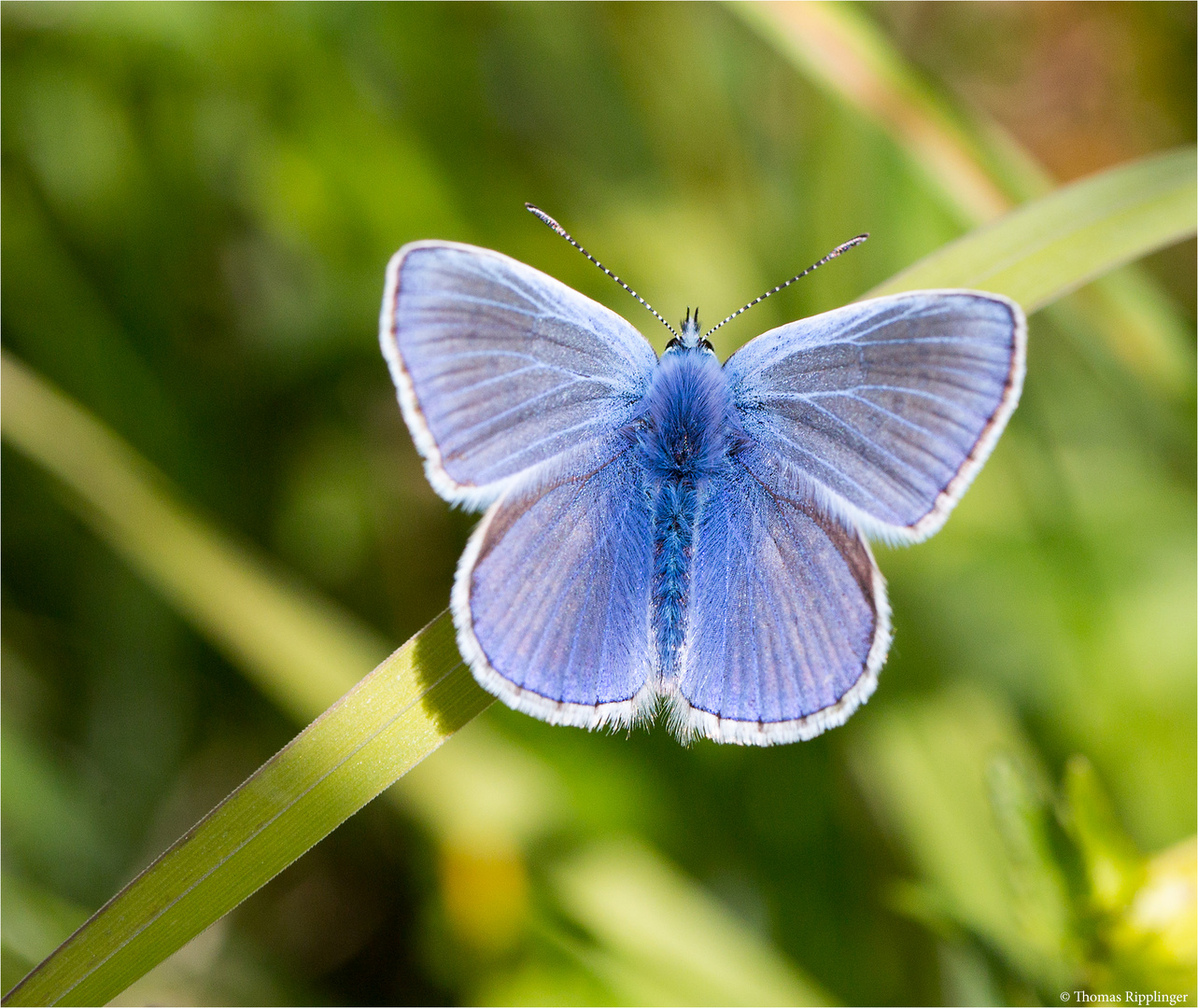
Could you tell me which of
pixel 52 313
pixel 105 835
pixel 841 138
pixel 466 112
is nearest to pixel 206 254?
pixel 52 313

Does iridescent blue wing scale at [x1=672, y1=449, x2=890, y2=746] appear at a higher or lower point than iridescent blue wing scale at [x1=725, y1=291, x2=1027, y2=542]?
lower

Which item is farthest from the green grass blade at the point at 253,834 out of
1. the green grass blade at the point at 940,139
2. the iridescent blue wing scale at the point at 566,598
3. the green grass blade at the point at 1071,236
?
the green grass blade at the point at 940,139

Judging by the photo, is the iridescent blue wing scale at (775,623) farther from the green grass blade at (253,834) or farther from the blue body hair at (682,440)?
the green grass blade at (253,834)

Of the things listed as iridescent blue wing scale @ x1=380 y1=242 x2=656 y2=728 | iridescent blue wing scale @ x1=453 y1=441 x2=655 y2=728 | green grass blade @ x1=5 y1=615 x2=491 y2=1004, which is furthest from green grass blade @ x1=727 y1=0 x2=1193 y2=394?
green grass blade @ x1=5 y1=615 x2=491 y2=1004

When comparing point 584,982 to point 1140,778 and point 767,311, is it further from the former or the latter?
point 767,311

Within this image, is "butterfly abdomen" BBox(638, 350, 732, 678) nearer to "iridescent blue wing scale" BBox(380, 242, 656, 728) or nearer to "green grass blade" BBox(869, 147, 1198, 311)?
"iridescent blue wing scale" BBox(380, 242, 656, 728)

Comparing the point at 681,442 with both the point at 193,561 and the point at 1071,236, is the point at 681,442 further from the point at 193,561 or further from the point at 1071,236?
the point at 193,561
